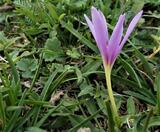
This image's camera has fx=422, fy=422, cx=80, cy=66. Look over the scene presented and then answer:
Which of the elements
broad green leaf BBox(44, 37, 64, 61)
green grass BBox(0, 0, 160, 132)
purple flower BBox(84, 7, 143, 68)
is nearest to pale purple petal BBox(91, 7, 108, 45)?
purple flower BBox(84, 7, 143, 68)

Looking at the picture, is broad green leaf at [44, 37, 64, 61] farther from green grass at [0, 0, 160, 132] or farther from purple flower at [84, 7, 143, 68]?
purple flower at [84, 7, 143, 68]

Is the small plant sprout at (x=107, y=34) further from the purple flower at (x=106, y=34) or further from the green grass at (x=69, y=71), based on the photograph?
the green grass at (x=69, y=71)

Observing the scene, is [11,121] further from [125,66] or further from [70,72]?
[125,66]

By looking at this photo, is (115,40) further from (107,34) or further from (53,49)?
(53,49)

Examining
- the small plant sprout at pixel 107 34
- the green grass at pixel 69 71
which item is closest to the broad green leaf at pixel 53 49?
the green grass at pixel 69 71

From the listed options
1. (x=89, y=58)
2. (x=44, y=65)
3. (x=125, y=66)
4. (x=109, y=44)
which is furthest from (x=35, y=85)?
(x=109, y=44)

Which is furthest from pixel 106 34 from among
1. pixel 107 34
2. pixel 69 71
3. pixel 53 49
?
pixel 53 49
